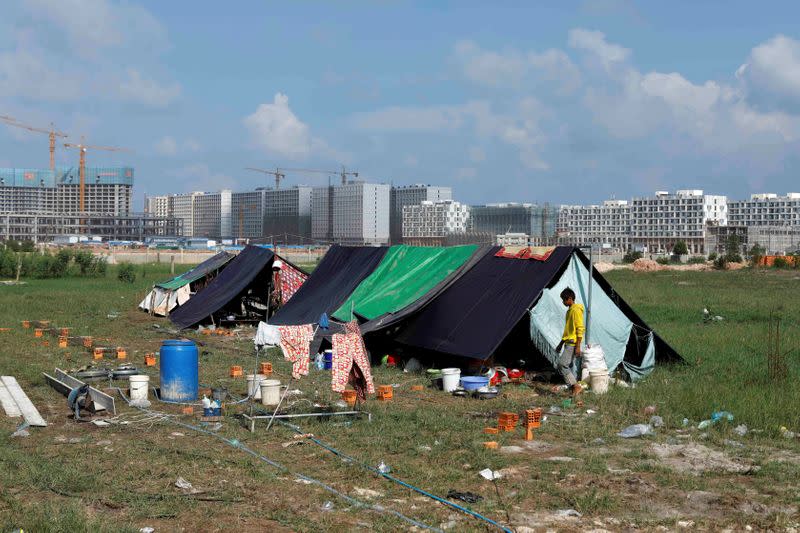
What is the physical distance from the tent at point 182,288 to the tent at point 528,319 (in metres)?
10.6

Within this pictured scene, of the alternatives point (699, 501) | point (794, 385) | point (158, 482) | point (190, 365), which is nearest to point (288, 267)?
point (190, 365)

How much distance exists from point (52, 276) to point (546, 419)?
3591cm

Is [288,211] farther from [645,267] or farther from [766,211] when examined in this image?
[645,267]

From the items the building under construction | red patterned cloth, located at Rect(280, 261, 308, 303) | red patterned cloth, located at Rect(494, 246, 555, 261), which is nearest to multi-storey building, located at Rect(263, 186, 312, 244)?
the building under construction

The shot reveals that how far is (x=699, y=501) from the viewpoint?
21.4 ft

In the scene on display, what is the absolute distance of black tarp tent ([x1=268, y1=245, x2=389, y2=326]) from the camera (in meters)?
16.4

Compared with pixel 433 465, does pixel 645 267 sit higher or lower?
higher

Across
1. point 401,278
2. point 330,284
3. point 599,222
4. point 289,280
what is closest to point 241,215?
point 599,222

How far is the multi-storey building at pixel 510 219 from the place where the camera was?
161 m

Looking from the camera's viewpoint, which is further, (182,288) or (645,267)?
(645,267)

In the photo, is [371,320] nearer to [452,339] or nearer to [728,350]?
[452,339]

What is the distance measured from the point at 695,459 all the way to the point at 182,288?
17403mm

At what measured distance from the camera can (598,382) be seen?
10750 millimetres

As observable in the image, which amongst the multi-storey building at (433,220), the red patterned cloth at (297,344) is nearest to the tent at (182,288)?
the red patterned cloth at (297,344)
